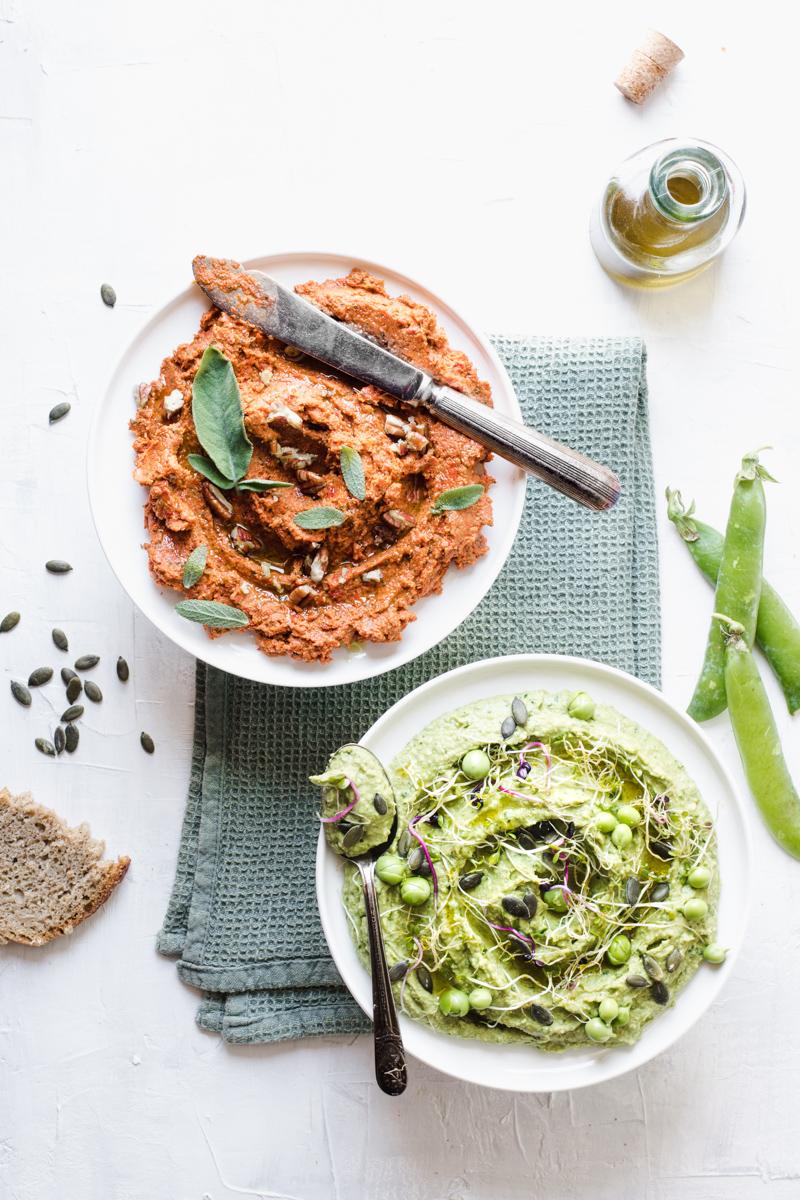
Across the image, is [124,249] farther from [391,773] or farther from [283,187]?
[391,773]

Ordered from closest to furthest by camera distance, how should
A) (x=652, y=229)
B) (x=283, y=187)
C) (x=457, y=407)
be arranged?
(x=457, y=407) → (x=652, y=229) → (x=283, y=187)

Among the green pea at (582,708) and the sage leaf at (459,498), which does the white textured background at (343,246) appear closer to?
the green pea at (582,708)

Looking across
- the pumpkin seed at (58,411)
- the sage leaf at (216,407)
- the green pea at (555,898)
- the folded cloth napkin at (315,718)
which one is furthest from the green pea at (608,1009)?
the pumpkin seed at (58,411)

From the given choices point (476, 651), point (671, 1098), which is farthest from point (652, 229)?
point (671, 1098)

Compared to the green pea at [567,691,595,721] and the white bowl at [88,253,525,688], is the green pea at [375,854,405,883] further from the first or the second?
the green pea at [567,691,595,721]

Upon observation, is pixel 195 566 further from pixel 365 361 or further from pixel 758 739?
pixel 758 739

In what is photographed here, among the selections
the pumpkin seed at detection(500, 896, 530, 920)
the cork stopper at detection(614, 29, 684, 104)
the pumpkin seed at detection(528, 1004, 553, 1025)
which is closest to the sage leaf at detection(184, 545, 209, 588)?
the pumpkin seed at detection(500, 896, 530, 920)
